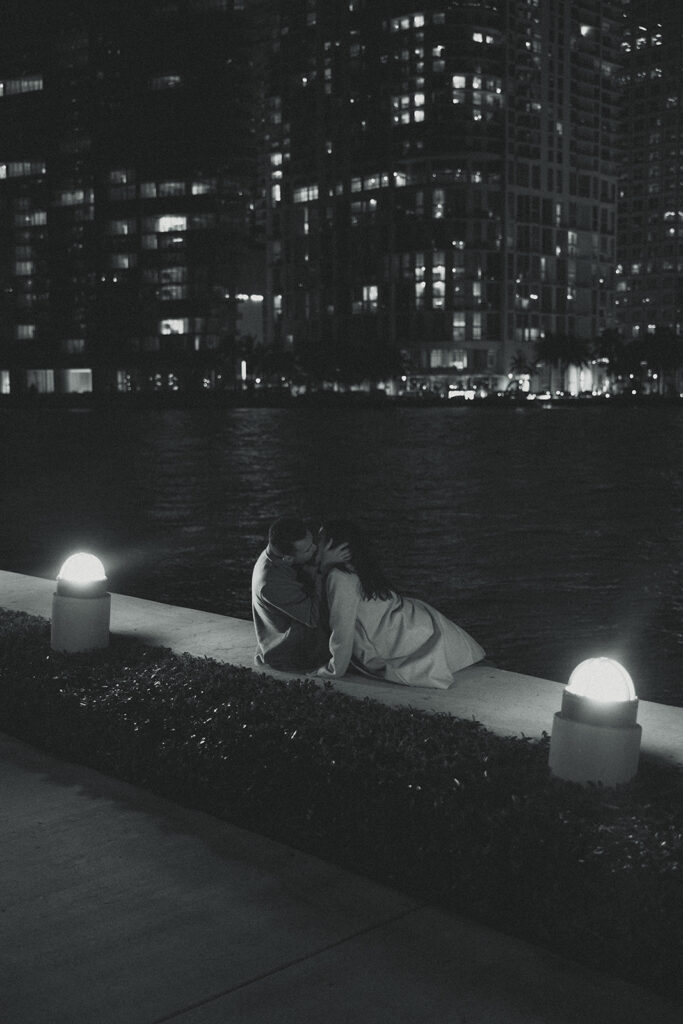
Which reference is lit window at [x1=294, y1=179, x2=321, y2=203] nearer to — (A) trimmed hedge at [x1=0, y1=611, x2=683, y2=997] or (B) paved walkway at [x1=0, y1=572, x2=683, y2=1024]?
(A) trimmed hedge at [x1=0, y1=611, x2=683, y2=997]

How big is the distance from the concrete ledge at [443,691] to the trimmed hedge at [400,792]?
0.49 m

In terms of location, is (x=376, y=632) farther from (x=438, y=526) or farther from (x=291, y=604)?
(x=438, y=526)

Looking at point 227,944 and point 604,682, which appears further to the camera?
point 604,682

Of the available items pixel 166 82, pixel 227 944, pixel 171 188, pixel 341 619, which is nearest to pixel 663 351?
pixel 171 188

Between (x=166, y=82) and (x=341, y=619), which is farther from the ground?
(x=166, y=82)

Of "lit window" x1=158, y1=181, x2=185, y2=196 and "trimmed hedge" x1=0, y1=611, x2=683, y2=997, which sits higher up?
"lit window" x1=158, y1=181, x2=185, y2=196

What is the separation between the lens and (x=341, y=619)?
7.53m

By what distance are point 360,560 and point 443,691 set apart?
96cm

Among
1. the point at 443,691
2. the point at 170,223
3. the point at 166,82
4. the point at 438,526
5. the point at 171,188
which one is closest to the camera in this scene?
the point at 443,691

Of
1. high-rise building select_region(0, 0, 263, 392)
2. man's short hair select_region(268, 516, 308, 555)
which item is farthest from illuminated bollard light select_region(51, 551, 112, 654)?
high-rise building select_region(0, 0, 263, 392)

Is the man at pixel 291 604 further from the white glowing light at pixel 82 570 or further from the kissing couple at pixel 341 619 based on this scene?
the white glowing light at pixel 82 570

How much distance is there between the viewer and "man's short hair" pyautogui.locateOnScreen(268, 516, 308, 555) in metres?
7.82

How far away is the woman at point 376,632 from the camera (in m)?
7.47

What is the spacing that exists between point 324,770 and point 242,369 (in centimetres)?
15897
